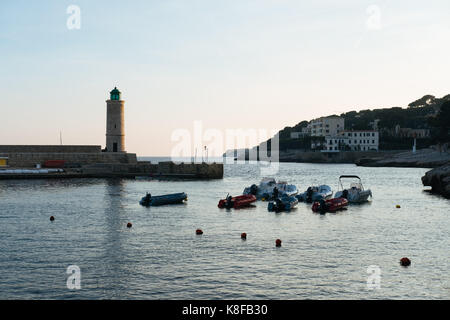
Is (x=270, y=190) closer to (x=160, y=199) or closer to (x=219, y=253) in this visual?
(x=160, y=199)

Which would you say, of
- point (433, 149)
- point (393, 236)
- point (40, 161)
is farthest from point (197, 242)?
point (433, 149)

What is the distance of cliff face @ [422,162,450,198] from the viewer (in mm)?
64938

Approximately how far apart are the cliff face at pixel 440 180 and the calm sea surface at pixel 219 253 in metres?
20.3

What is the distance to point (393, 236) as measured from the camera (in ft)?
104

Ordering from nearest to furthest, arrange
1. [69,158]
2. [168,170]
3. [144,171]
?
[69,158]
[144,171]
[168,170]

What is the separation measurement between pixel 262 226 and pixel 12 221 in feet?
68.9

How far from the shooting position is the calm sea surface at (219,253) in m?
18.9

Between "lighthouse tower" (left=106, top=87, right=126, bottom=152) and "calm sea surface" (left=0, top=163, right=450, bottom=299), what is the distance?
4699 centimetres

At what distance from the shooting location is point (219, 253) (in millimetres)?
25547

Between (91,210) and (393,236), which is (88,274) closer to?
(393,236)

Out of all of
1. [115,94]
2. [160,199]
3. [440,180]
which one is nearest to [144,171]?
[115,94]

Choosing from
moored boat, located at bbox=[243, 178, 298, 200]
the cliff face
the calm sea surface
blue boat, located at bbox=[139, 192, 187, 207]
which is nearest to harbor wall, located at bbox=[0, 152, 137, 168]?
blue boat, located at bbox=[139, 192, 187, 207]

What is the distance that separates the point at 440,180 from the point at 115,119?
6278cm
